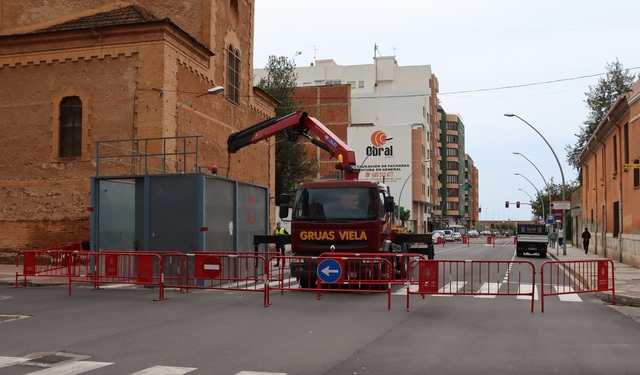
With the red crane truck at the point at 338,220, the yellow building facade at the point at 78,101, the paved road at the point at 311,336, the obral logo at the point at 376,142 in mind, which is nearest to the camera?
the paved road at the point at 311,336

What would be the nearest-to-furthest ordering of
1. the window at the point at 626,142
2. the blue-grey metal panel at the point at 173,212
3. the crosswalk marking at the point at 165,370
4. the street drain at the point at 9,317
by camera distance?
the crosswalk marking at the point at 165,370 < the street drain at the point at 9,317 < the blue-grey metal panel at the point at 173,212 < the window at the point at 626,142

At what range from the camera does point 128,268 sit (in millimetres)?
15914

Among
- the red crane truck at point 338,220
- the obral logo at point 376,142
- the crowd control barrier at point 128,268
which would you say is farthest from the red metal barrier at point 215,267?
the obral logo at point 376,142

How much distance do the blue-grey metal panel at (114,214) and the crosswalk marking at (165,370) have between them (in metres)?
12.5

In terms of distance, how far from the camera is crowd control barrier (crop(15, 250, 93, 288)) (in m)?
16.8

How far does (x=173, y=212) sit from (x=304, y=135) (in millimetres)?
5534

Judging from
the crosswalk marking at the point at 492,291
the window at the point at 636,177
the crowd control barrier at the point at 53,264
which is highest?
the window at the point at 636,177

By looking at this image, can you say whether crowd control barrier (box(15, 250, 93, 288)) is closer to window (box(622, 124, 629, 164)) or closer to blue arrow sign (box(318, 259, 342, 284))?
blue arrow sign (box(318, 259, 342, 284))

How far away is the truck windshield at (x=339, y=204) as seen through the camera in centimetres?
1634

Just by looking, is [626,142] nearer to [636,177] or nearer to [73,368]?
[636,177]

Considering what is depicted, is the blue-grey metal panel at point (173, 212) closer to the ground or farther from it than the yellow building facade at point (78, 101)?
closer to the ground

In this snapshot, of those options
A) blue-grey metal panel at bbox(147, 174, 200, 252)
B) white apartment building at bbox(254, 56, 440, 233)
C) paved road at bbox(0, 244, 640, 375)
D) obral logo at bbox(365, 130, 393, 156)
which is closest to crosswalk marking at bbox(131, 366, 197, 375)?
paved road at bbox(0, 244, 640, 375)

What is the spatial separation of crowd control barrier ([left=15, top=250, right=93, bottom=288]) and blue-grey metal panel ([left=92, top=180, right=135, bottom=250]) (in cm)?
109

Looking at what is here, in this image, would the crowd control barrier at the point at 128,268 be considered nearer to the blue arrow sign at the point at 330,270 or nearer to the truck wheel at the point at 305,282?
the truck wheel at the point at 305,282
